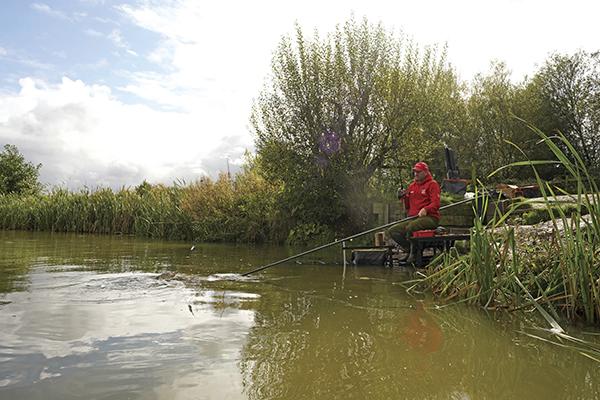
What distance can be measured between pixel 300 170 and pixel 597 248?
32.8ft

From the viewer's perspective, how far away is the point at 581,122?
2397cm

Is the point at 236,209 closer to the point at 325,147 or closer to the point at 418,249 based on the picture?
the point at 325,147

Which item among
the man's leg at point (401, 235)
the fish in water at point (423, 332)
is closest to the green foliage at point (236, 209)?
the man's leg at point (401, 235)

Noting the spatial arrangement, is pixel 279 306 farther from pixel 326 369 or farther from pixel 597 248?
pixel 597 248

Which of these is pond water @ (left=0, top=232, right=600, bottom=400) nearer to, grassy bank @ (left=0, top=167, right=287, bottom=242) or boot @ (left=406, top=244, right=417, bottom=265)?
boot @ (left=406, top=244, right=417, bottom=265)

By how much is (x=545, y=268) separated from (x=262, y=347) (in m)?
2.87

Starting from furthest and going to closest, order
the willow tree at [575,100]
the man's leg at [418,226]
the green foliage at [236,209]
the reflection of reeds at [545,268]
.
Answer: the willow tree at [575,100] < the green foliage at [236,209] < the man's leg at [418,226] < the reflection of reeds at [545,268]

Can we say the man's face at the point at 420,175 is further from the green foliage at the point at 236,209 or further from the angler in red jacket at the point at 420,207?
the green foliage at the point at 236,209

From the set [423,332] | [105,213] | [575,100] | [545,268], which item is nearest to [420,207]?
[545,268]

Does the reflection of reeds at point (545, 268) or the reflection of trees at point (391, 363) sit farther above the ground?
the reflection of reeds at point (545, 268)

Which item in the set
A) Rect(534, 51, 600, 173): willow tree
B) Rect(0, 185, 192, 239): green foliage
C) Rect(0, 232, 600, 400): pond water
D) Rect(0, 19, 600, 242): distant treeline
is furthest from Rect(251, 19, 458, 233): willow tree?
Rect(534, 51, 600, 173): willow tree

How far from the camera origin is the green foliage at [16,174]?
94.2ft

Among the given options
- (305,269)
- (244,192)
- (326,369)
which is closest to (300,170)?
(244,192)

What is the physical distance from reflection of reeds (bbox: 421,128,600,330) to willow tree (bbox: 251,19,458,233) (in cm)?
828
